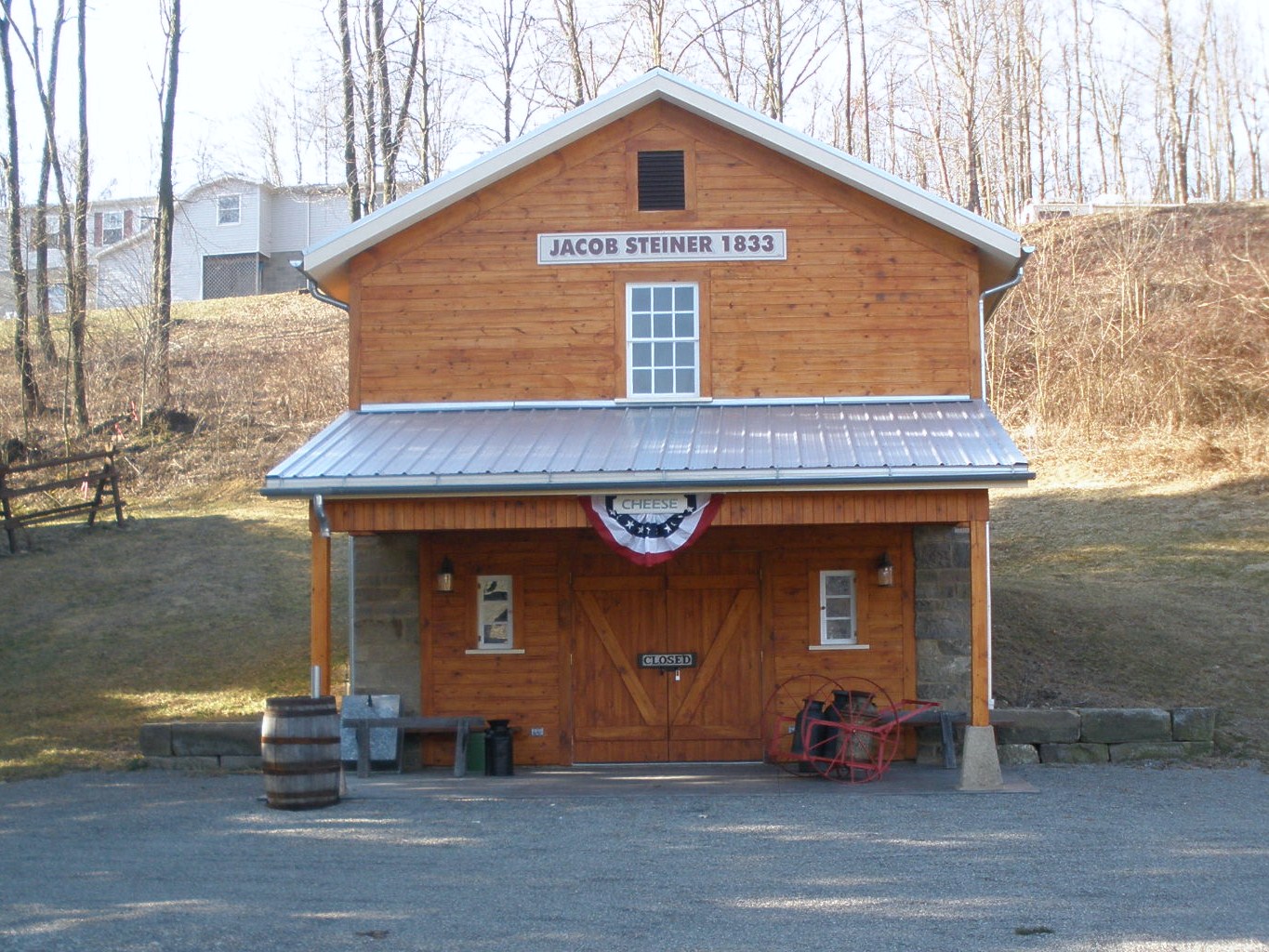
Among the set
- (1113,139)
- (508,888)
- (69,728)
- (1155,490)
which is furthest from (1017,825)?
(1113,139)

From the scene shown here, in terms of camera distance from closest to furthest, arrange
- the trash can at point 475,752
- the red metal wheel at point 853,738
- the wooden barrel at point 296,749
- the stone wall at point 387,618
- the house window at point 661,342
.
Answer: the wooden barrel at point 296,749, the red metal wheel at point 853,738, the trash can at point 475,752, the stone wall at point 387,618, the house window at point 661,342

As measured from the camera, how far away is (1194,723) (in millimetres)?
13359

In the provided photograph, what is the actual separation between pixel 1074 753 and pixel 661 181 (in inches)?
294

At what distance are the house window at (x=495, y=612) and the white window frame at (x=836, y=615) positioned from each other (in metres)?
3.30

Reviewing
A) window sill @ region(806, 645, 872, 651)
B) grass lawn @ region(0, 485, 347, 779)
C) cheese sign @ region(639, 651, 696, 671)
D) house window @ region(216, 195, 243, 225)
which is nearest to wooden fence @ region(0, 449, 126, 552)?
grass lawn @ region(0, 485, 347, 779)

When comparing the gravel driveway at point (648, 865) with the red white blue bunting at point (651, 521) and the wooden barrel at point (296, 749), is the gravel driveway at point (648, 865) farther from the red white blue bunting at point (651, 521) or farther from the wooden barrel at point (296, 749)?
the red white blue bunting at point (651, 521)

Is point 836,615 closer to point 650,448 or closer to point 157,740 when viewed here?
point 650,448

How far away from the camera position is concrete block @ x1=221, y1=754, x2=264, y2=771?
1349 cm

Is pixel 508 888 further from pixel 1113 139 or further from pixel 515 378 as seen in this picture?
pixel 1113 139

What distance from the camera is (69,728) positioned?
14.8 meters

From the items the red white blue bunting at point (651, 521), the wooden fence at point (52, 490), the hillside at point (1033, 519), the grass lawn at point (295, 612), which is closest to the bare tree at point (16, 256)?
the hillside at point (1033, 519)

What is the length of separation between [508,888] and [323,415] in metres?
23.9

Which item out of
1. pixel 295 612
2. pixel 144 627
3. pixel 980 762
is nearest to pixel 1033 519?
pixel 980 762

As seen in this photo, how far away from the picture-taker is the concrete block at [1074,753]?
13477mm
